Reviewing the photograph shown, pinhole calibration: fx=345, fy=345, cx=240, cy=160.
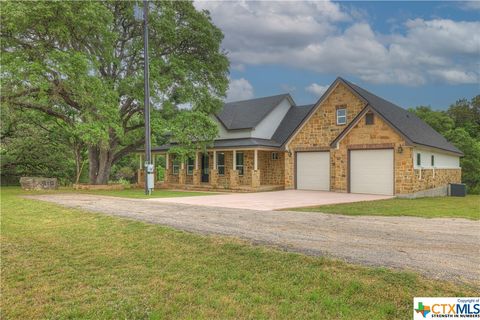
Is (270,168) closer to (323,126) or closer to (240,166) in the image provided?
(240,166)

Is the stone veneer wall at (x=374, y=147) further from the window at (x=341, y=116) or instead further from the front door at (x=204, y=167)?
the front door at (x=204, y=167)

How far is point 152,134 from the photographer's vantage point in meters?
21.7

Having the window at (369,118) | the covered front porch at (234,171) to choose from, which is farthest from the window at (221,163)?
the window at (369,118)

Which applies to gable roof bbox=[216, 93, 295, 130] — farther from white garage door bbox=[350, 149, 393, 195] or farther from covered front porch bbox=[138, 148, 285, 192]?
white garage door bbox=[350, 149, 393, 195]

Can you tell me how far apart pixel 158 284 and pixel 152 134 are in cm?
1813

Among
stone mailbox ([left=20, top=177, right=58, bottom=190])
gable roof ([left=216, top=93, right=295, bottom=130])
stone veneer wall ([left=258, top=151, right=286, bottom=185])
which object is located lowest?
stone mailbox ([left=20, top=177, right=58, bottom=190])

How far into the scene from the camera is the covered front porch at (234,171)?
895 inches

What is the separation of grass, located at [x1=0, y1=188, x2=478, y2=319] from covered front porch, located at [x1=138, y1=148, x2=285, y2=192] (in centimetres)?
1587

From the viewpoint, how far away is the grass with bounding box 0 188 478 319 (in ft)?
12.2

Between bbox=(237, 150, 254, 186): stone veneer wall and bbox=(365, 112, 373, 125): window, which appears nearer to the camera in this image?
bbox=(365, 112, 373, 125): window

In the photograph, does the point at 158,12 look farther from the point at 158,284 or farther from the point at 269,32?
the point at 158,284

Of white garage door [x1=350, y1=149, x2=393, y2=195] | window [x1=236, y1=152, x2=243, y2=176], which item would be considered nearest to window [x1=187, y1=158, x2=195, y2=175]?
window [x1=236, y1=152, x2=243, y2=176]

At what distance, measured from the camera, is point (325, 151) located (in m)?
21.0

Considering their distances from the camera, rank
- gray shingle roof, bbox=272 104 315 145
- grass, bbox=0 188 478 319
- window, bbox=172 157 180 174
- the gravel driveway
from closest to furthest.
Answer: grass, bbox=0 188 478 319, the gravel driveway, gray shingle roof, bbox=272 104 315 145, window, bbox=172 157 180 174
